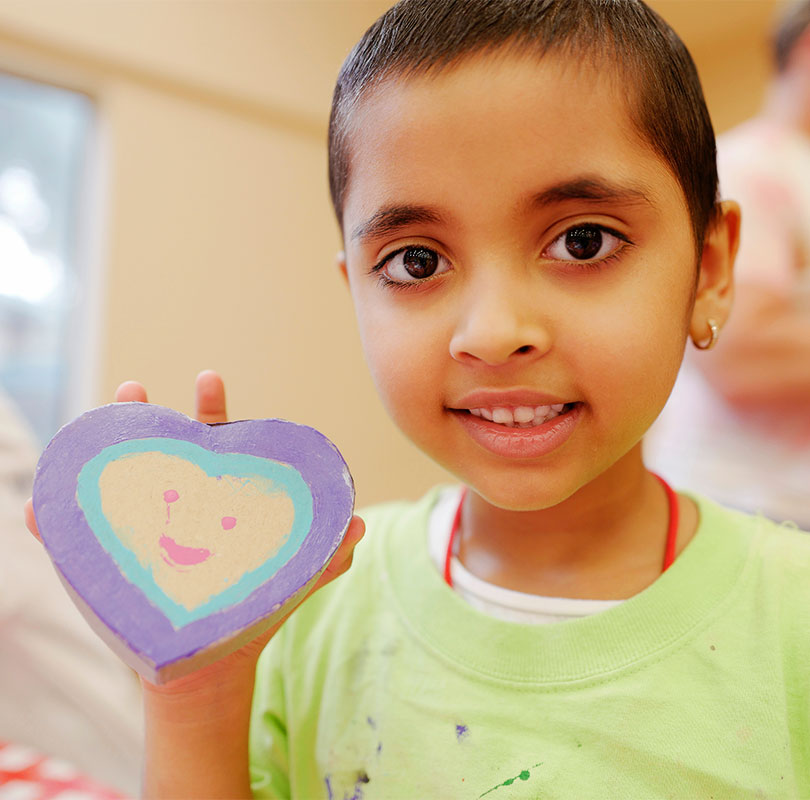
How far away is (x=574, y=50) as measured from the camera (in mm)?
601

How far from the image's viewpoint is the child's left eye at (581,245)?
61 cm

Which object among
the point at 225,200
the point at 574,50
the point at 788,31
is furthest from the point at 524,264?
the point at 225,200

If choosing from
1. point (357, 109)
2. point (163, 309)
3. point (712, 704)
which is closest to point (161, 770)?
point (712, 704)

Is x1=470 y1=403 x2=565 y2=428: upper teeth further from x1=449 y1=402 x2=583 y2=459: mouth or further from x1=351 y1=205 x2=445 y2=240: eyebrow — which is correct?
x1=351 y1=205 x2=445 y2=240: eyebrow

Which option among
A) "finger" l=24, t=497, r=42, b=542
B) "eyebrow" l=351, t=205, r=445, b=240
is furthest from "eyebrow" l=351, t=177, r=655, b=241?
"finger" l=24, t=497, r=42, b=542

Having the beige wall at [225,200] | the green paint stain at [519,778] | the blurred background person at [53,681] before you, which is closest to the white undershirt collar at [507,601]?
the green paint stain at [519,778]

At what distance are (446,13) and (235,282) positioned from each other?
2.23m

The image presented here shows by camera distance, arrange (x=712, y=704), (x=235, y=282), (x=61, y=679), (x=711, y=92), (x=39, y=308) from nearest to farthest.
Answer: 1. (x=712, y=704)
2. (x=61, y=679)
3. (x=39, y=308)
4. (x=235, y=282)
5. (x=711, y=92)

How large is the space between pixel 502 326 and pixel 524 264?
0.20 ft

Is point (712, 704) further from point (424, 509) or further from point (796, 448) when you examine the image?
point (796, 448)

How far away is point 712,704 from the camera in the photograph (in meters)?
0.62

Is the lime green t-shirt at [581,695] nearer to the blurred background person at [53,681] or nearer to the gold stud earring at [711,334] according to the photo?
the gold stud earring at [711,334]

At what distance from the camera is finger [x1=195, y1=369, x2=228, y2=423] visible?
30.8 inches

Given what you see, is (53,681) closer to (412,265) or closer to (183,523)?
(183,523)
